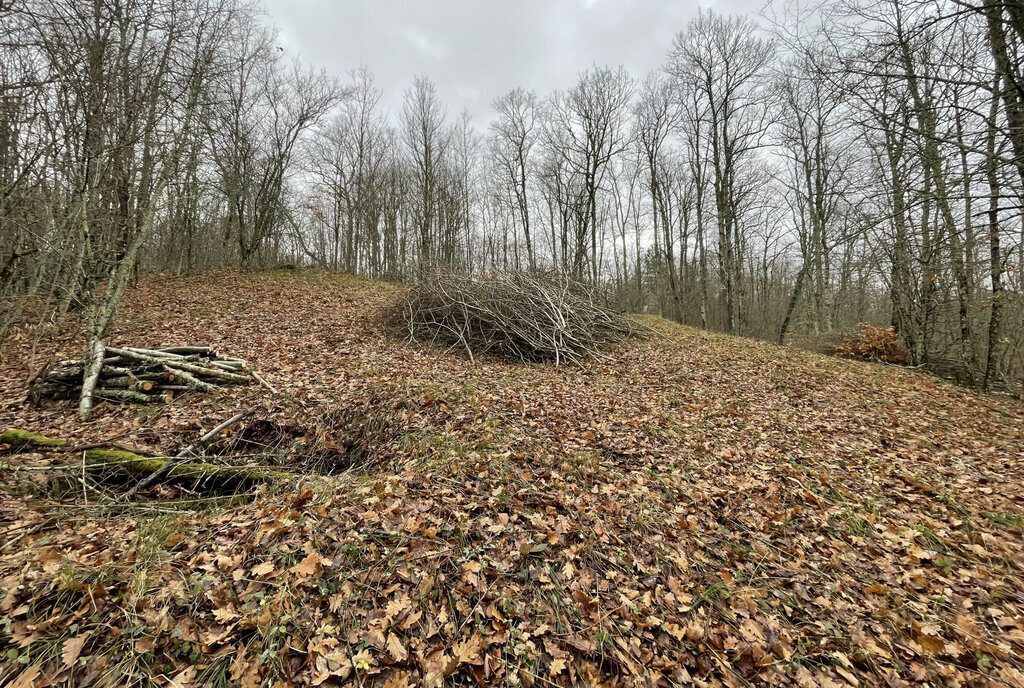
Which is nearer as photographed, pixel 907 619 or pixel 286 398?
pixel 907 619

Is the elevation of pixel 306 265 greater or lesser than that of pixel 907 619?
greater

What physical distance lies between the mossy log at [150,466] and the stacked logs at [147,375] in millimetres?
1193

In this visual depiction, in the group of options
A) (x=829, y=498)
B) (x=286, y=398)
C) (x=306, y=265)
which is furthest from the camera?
(x=306, y=265)

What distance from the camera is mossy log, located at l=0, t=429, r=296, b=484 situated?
3.90 metres

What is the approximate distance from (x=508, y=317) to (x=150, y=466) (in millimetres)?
6828

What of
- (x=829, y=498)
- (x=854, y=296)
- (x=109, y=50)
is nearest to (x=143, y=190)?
(x=109, y=50)

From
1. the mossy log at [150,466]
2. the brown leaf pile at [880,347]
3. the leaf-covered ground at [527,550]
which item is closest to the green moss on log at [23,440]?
the mossy log at [150,466]

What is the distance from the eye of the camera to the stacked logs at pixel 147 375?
5219mm

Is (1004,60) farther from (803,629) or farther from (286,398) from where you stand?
(286,398)

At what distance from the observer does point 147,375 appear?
A: 219 inches

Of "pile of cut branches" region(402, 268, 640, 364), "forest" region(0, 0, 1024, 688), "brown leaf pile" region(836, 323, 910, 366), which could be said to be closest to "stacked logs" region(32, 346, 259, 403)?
"forest" region(0, 0, 1024, 688)

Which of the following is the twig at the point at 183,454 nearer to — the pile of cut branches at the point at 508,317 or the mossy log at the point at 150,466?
the mossy log at the point at 150,466

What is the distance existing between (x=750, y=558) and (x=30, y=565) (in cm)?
505

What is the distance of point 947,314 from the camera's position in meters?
9.84
